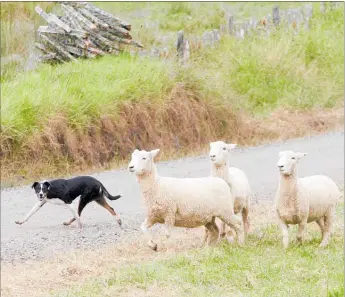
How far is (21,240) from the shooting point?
9.32 meters

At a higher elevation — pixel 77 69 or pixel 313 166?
pixel 77 69

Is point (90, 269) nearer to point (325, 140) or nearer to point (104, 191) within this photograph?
point (104, 191)

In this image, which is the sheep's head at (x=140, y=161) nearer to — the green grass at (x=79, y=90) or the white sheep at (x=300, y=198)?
the white sheep at (x=300, y=198)

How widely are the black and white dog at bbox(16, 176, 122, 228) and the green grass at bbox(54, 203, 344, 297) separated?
5.93 ft

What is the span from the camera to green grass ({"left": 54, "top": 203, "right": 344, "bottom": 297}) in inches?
284

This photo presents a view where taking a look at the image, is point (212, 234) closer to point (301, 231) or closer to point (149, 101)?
point (301, 231)

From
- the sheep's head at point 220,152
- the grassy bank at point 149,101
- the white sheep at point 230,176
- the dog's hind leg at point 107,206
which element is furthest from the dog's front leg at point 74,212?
the grassy bank at point 149,101

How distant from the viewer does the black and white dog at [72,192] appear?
977 cm

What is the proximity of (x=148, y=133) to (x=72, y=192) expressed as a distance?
12.4ft

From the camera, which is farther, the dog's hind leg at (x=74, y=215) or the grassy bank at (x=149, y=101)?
the grassy bank at (x=149, y=101)

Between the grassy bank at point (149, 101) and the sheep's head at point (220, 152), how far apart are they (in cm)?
388

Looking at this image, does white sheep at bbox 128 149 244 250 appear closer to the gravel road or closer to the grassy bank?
the gravel road

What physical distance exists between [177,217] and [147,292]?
4.26 feet

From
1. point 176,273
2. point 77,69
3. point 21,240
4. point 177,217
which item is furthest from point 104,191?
Answer: point 77,69
